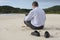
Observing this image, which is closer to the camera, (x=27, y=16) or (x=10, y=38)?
(x=10, y=38)

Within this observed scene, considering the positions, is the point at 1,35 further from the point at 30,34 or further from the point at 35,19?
the point at 35,19

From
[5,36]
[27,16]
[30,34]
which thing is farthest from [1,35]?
[27,16]

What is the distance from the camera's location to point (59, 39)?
752 centimetres

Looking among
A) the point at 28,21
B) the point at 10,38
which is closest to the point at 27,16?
the point at 28,21

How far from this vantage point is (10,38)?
786cm

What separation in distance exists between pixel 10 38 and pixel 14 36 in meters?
0.34

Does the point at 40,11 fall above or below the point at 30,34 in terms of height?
above

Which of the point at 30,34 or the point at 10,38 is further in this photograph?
the point at 30,34

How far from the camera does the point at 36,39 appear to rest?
7.64 metres

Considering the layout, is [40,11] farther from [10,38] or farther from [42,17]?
[10,38]

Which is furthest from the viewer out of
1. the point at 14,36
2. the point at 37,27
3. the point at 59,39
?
the point at 37,27

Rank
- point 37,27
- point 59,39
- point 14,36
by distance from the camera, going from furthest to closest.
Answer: point 37,27, point 14,36, point 59,39

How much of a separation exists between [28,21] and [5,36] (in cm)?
165

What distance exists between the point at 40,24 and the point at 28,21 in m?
0.46
